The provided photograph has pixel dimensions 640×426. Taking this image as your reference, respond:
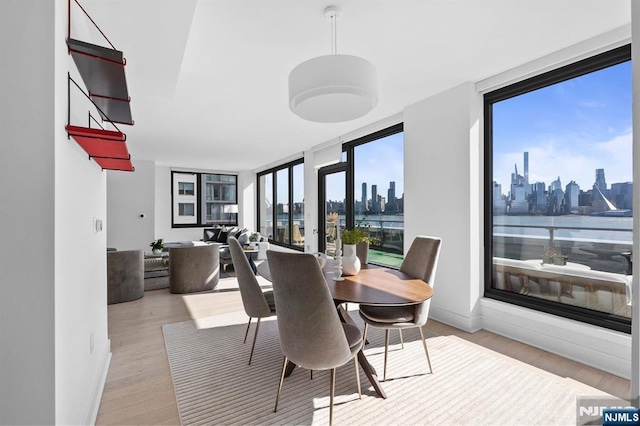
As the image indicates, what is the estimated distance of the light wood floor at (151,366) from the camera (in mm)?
2021

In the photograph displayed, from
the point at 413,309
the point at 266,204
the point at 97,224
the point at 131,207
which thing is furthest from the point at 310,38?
the point at 266,204

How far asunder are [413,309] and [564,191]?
1.83m

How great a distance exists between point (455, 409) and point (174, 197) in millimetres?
8990

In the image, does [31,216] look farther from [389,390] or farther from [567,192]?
[567,192]

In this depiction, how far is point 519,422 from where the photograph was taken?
1873 mm

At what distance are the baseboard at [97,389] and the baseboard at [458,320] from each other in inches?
127

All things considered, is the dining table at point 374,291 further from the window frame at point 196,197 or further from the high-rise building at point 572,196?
the window frame at point 196,197

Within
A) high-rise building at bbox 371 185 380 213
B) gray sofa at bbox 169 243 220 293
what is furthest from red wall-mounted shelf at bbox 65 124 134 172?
high-rise building at bbox 371 185 380 213

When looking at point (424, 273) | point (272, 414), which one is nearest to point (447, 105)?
point (424, 273)

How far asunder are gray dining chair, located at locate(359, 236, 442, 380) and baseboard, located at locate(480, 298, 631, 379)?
3.73ft

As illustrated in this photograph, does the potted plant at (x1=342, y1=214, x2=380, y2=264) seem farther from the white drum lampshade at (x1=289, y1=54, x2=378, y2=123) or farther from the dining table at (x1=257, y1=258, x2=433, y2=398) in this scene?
the white drum lampshade at (x1=289, y1=54, x2=378, y2=123)

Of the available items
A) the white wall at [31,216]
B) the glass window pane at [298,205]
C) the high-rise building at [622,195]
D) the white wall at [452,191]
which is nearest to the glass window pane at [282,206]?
the glass window pane at [298,205]

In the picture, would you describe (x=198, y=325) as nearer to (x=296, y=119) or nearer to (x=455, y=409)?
(x=455, y=409)

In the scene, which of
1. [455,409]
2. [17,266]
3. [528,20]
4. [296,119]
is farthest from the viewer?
[296,119]
